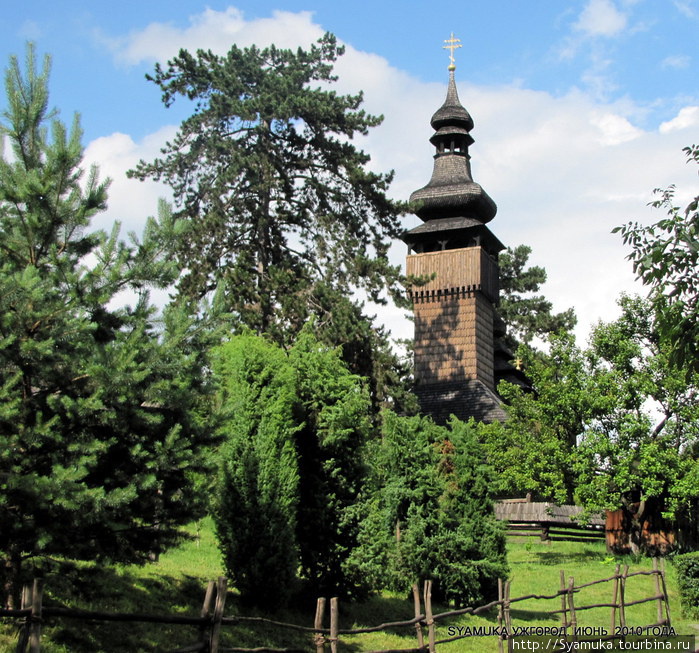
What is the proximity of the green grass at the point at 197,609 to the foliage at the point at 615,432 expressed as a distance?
13.8 feet

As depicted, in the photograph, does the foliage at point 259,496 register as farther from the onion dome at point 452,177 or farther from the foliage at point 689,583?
the onion dome at point 452,177

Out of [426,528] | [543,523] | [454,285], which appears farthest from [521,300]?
[426,528]

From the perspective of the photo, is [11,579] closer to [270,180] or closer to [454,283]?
[270,180]

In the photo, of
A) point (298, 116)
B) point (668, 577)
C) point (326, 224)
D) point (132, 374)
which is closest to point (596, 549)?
point (668, 577)

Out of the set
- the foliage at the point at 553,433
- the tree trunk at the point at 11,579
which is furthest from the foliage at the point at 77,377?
the foliage at the point at 553,433

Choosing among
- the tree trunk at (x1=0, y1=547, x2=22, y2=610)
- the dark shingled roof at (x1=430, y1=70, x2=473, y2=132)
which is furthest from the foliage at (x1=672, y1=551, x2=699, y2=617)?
the dark shingled roof at (x1=430, y1=70, x2=473, y2=132)

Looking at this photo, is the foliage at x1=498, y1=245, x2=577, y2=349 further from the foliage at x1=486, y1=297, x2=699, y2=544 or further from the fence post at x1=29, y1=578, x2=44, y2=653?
the fence post at x1=29, y1=578, x2=44, y2=653

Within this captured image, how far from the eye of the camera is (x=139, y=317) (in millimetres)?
8453

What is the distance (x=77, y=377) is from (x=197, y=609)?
451 cm

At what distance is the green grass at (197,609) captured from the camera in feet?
29.3

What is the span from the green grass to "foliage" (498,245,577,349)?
2857cm

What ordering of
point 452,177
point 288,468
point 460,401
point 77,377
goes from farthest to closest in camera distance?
point 452,177, point 460,401, point 288,468, point 77,377

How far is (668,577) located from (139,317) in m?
16.9

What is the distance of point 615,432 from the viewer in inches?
999
